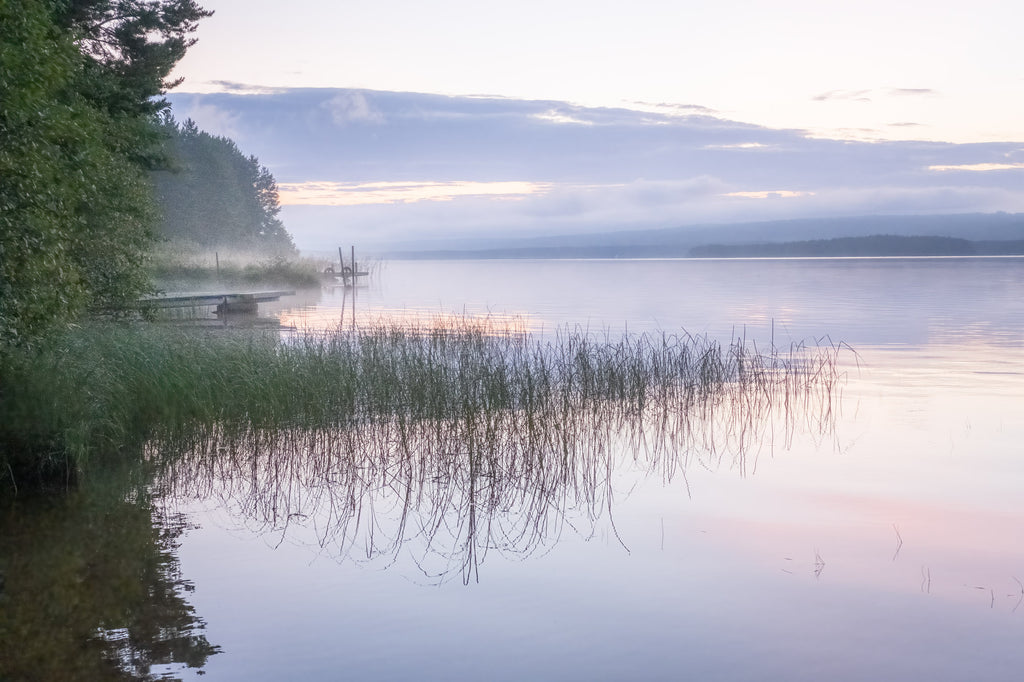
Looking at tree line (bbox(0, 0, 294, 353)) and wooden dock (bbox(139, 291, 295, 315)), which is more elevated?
tree line (bbox(0, 0, 294, 353))

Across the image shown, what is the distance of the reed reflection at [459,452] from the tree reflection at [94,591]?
1020 millimetres

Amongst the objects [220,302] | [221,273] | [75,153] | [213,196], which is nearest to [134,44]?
[75,153]

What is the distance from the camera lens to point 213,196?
10006cm

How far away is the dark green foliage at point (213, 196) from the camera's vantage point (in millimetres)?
93688

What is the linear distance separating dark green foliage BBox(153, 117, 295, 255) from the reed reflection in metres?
74.2

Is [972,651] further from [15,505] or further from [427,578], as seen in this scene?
[15,505]

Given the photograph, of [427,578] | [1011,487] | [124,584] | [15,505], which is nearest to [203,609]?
[124,584]

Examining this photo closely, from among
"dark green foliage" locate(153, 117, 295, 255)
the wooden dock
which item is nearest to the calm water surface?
the wooden dock

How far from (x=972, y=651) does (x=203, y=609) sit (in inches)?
211

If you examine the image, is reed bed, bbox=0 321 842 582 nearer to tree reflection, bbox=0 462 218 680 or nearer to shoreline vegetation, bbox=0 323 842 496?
shoreline vegetation, bbox=0 323 842 496

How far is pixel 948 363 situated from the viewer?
25.6m

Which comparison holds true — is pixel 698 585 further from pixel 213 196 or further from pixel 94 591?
pixel 213 196

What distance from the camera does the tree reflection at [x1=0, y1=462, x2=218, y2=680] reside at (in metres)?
6.60

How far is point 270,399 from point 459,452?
265 cm
